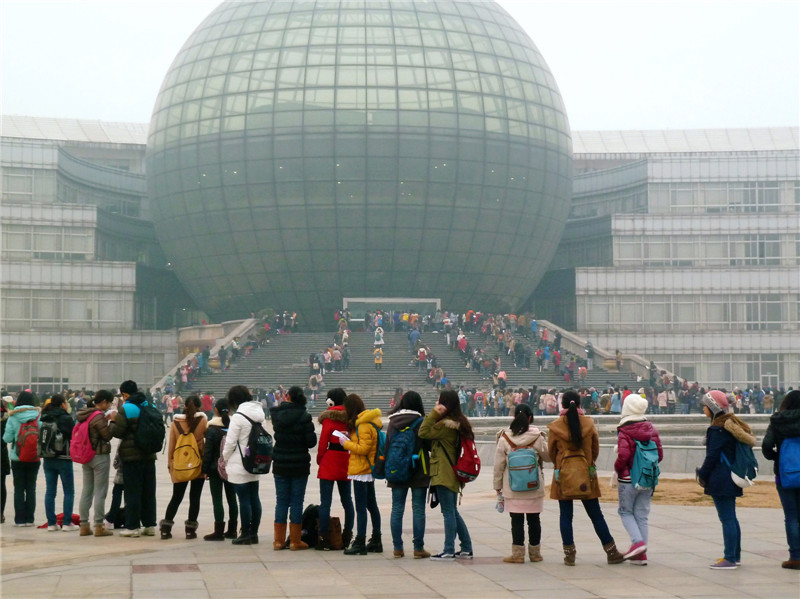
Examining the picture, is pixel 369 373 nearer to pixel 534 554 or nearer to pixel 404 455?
pixel 404 455

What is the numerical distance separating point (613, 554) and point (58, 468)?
7601 mm

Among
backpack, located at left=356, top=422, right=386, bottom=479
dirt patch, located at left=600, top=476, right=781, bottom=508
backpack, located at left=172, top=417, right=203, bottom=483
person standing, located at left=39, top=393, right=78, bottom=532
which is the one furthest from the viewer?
dirt patch, located at left=600, top=476, right=781, bottom=508

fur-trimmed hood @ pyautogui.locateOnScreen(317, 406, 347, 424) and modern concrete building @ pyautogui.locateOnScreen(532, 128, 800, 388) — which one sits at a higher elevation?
modern concrete building @ pyautogui.locateOnScreen(532, 128, 800, 388)

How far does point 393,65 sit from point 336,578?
2274 inches

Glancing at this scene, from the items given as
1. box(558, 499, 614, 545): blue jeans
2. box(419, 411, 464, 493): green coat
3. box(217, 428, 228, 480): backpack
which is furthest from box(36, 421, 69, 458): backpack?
box(558, 499, 614, 545): blue jeans

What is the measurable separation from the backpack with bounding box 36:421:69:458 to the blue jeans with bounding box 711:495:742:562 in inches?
333

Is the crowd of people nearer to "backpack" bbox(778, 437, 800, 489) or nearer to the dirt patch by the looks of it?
"backpack" bbox(778, 437, 800, 489)

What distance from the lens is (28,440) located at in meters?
17.1

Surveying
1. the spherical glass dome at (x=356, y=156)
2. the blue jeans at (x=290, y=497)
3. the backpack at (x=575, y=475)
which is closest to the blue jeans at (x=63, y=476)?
the blue jeans at (x=290, y=497)

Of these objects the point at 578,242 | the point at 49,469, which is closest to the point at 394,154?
the point at 578,242

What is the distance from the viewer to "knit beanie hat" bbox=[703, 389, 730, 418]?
12938 millimetres

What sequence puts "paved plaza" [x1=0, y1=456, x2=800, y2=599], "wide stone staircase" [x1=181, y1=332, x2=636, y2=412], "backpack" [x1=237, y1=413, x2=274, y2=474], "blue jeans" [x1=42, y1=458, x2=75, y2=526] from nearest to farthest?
"paved plaza" [x1=0, y1=456, x2=800, y2=599] → "backpack" [x1=237, y1=413, x2=274, y2=474] → "blue jeans" [x1=42, y1=458, x2=75, y2=526] → "wide stone staircase" [x1=181, y1=332, x2=636, y2=412]

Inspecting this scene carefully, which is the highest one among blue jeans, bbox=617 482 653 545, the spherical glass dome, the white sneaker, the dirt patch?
the spherical glass dome

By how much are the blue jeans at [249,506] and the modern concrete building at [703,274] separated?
58.4 metres
